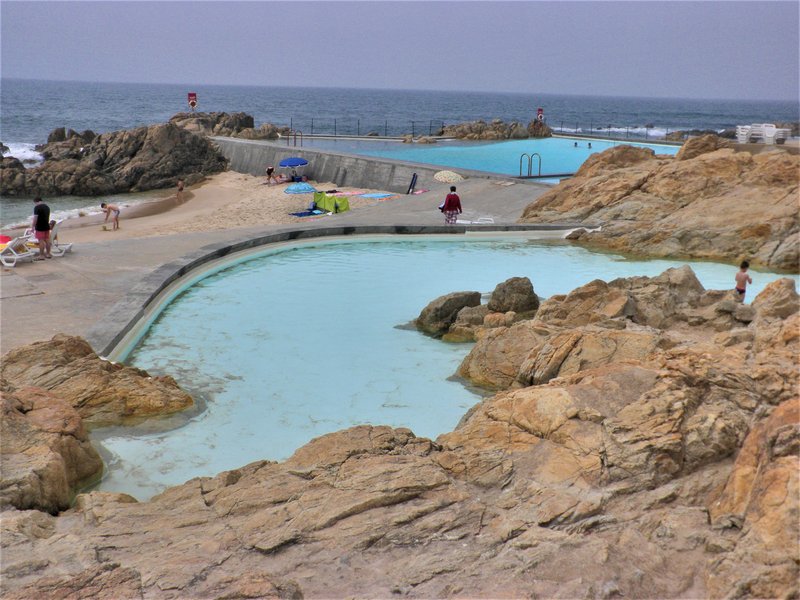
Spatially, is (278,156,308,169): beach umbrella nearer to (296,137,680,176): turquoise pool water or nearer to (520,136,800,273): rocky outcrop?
(296,137,680,176): turquoise pool water

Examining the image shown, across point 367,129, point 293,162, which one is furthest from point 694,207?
point 367,129

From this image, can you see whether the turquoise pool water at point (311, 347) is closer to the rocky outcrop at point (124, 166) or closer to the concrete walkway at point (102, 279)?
the concrete walkway at point (102, 279)

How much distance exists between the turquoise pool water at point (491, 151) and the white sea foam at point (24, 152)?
788 inches

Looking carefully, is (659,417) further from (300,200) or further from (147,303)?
(300,200)

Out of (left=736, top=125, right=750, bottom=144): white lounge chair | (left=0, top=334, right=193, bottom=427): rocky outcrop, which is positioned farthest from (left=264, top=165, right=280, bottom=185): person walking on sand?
(left=0, top=334, right=193, bottom=427): rocky outcrop

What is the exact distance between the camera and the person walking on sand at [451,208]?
18.4 meters

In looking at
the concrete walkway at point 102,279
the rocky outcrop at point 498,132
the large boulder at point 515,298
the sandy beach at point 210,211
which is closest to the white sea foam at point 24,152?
the sandy beach at point 210,211

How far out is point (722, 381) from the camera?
5473 mm

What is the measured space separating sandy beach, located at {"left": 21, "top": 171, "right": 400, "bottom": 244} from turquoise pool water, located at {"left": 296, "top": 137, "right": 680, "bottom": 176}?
21.9 feet

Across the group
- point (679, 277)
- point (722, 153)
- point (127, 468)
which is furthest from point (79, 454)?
point (722, 153)

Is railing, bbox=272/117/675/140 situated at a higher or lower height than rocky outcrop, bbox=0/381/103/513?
higher

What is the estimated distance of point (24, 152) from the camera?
56.4 meters

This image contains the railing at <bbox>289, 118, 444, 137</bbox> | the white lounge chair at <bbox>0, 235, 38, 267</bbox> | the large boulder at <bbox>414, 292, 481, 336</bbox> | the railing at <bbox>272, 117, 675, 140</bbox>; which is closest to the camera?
the large boulder at <bbox>414, 292, 481, 336</bbox>

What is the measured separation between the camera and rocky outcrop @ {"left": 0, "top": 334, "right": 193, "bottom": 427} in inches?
302
